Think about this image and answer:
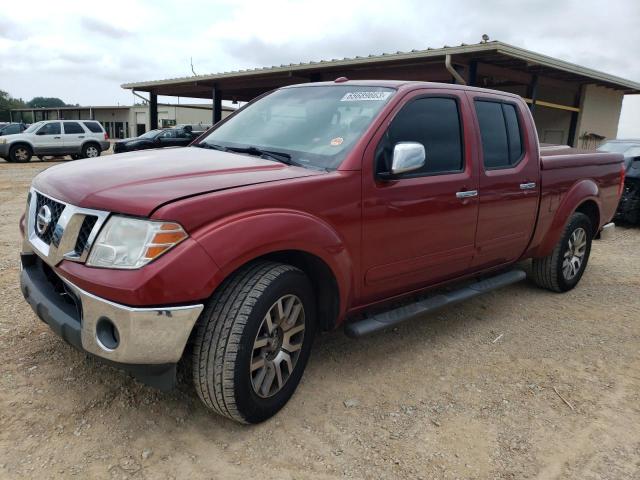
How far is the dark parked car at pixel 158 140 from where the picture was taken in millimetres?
20422

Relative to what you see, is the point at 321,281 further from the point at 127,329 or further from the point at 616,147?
the point at 616,147

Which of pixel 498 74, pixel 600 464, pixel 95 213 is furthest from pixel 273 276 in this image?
pixel 498 74

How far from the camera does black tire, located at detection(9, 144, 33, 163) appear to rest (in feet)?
64.6

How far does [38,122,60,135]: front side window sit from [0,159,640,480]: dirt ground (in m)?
18.7

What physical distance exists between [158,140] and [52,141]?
396 centimetres

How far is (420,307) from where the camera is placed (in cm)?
349

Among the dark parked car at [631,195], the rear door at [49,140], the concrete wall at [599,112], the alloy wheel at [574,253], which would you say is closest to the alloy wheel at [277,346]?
the alloy wheel at [574,253]

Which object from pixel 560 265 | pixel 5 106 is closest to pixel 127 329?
pixel 560 265

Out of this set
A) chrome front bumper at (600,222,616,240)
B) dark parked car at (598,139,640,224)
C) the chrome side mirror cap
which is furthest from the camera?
dark parked car at (598,139,640,224)

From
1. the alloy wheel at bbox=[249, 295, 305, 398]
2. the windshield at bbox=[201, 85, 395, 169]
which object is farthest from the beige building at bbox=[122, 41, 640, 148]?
the alloy wheel at bbox=[249, 295, 305, 398]

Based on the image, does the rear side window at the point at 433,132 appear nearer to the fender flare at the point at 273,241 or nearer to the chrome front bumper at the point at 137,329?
the fender flare at the point at 273,241

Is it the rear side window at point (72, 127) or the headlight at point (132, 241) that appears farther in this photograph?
the rear side window at point (72, 127)

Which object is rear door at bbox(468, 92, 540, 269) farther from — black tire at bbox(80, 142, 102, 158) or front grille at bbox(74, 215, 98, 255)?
black tire at bbox(80, 142, 102, 158)

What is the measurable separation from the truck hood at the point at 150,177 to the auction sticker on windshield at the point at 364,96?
0.74 metres
